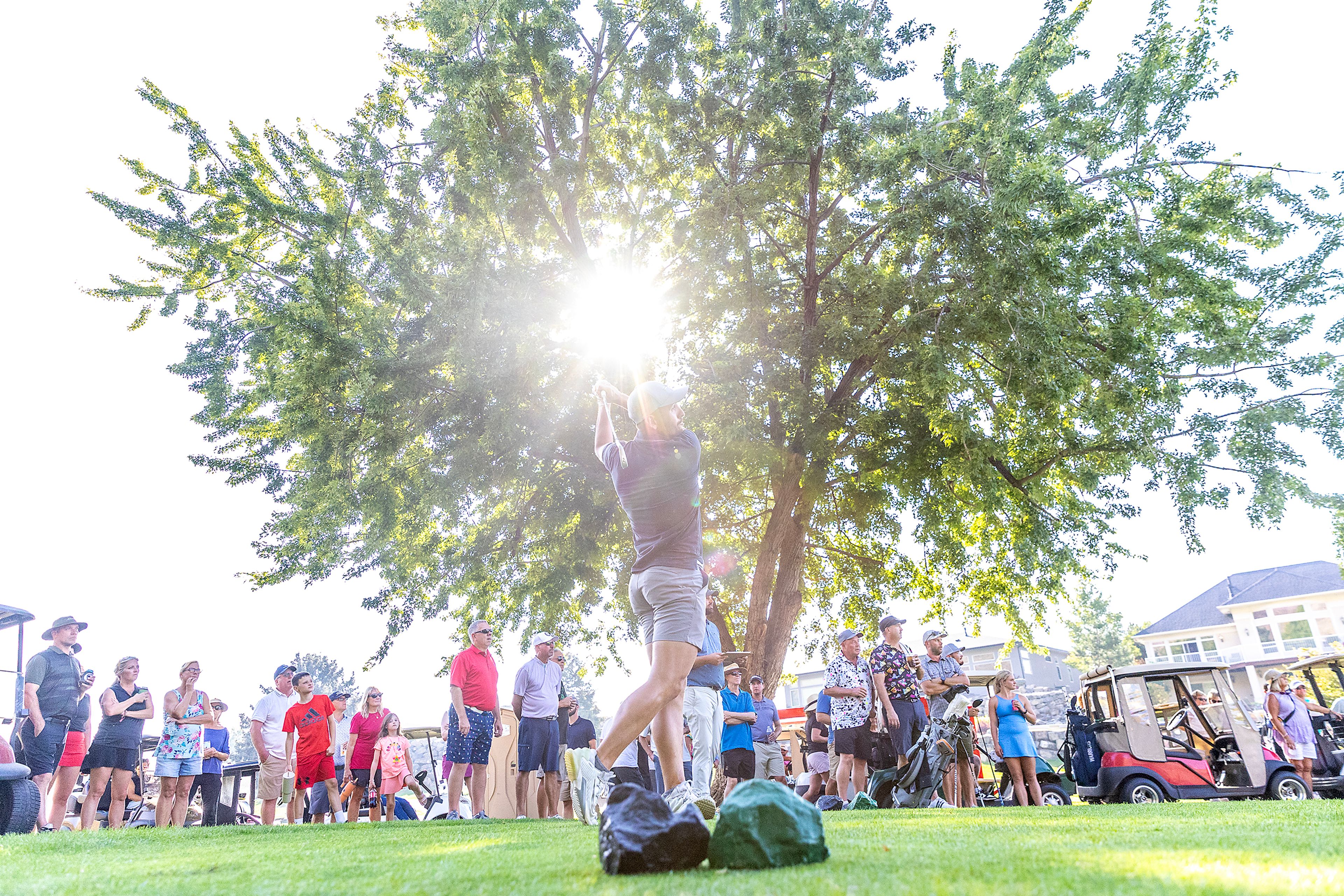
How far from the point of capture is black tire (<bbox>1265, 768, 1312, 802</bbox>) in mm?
10742

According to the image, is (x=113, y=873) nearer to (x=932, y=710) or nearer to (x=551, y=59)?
(x=932, y=710)

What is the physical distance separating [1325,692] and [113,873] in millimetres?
30321

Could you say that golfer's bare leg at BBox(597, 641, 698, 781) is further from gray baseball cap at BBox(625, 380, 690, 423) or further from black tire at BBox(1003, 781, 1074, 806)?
black tire at BBox(1003, 781, 1074, 806)

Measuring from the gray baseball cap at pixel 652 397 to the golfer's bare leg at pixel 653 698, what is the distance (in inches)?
52.3

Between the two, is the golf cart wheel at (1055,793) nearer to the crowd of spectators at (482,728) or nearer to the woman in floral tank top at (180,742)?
the crowd of spectators at (482,728)

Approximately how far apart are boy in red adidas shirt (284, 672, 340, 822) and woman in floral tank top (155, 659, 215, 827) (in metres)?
0.89

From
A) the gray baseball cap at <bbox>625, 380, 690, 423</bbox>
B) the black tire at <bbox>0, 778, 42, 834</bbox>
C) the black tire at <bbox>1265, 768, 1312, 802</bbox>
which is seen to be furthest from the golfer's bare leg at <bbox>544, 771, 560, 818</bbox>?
the black tire at <bbox>1265, 768, 1312, 802</bbox>

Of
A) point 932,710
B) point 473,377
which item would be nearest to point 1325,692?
point 932,710

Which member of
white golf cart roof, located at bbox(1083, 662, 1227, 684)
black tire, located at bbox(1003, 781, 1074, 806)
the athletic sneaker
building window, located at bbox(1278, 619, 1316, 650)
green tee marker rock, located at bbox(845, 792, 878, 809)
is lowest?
black tire, located at bbox(1003, 781, 1074, 806)

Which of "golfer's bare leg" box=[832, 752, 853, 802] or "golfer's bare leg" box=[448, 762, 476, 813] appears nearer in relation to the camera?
"golfer's bare leg" box=[448, 762, 476, 813]

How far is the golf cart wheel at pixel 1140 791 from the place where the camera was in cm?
1033

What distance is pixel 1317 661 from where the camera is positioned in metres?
15.1

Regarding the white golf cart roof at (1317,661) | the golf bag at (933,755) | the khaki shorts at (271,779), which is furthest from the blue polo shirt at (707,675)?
the white golf cart roof at (1317,661)

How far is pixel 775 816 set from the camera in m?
2.45
